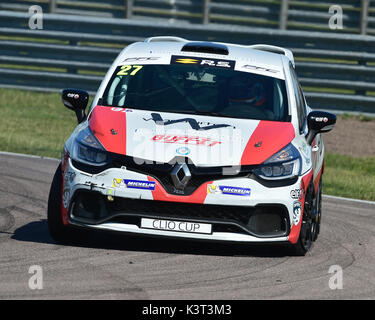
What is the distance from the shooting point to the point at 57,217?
324 inches

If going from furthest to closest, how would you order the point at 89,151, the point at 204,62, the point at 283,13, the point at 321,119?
the point at 283,13, the point at 204,62, the point at 321,119, the point at 89,151

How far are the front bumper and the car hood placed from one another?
0.19 m

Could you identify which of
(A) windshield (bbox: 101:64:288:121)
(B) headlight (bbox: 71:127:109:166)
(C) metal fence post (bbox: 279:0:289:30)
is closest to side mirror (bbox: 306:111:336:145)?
(A) windshield (bbox: 101:64:288:121)

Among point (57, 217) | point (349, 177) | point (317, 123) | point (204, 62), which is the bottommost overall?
point (349, 177)

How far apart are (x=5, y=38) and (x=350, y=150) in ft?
22.8

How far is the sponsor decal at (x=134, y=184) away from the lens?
25.8 ft

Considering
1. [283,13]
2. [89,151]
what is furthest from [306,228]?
[283,13]

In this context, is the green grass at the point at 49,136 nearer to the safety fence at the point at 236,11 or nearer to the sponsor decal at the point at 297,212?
the safety fence at the point at 236,11

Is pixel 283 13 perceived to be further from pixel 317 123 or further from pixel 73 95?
pixel 73 95

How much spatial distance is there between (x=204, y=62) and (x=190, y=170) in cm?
186

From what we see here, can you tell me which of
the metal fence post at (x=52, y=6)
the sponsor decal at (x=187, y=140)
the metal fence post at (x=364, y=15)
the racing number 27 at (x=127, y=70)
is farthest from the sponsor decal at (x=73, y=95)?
the metal fence post at (x=52, y=6)
